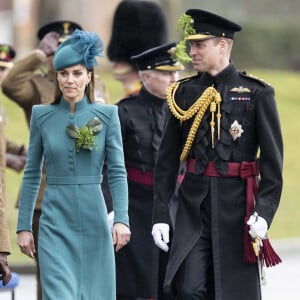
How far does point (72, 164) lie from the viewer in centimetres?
827

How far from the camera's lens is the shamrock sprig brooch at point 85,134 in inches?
324

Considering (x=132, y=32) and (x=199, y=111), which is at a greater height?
(x=199, y=111)

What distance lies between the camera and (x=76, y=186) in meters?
8.27

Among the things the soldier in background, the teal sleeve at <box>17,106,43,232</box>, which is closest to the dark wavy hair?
the teal sleeve at <box>17,106,43,232</box>

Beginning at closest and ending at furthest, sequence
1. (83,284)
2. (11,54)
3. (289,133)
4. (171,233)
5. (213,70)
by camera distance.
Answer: (83,284) < (213,70) < (171,233) < (11,54) < (289,133)

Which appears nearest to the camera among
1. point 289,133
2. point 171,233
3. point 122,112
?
point 171,233

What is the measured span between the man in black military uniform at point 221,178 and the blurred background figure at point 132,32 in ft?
9.75

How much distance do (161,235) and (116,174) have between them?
533 millimetres

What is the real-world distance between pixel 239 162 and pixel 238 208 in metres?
0.24

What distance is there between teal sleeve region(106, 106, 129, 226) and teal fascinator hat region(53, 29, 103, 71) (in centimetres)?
33

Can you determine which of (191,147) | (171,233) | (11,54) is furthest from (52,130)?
(11,54)

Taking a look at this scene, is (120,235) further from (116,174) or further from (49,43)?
(49,43)

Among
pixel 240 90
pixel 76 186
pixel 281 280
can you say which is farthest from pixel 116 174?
pixel 281 280

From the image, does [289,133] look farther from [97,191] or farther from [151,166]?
[97,191]
